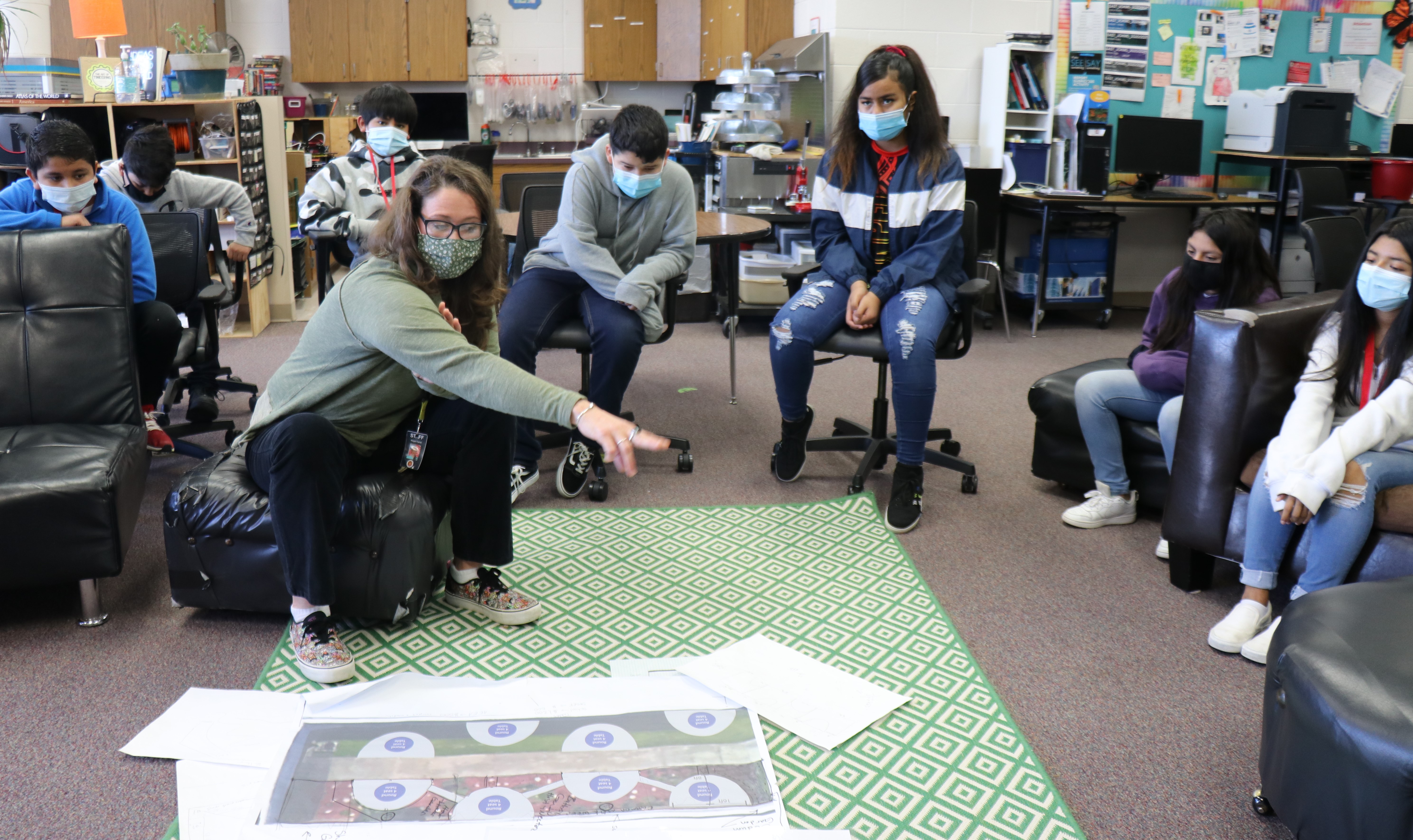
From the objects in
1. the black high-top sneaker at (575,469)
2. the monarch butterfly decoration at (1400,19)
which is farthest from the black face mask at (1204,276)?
the monarch butterfly decoration at (1400,19)

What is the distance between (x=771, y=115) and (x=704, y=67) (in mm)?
1377

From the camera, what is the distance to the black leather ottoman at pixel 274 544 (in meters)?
1.93

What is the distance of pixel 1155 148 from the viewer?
541 centimetres

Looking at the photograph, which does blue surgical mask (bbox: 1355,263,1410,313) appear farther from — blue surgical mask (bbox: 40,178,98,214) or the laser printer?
the laser printer

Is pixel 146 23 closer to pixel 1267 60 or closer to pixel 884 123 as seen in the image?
pixel 884 123

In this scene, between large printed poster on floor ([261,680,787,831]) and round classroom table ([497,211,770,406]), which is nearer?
large printed poster on floor ([261,680,787,831])

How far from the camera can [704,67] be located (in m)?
6.80

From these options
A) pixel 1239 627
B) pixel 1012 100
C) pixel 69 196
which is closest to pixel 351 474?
pixel 69 196

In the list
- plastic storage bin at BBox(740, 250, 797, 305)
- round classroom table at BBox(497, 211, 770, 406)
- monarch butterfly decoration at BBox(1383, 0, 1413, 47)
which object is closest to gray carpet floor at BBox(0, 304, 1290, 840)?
round classroom table at BBox(497, 211, 770, 406)

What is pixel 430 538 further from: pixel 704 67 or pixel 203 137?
pixel 704 67

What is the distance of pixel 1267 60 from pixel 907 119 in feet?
13.0

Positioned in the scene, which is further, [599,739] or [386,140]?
[386,140]

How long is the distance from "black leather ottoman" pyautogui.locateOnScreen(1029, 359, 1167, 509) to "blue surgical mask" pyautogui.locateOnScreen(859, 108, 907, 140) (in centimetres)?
80

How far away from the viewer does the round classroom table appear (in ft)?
10.6
